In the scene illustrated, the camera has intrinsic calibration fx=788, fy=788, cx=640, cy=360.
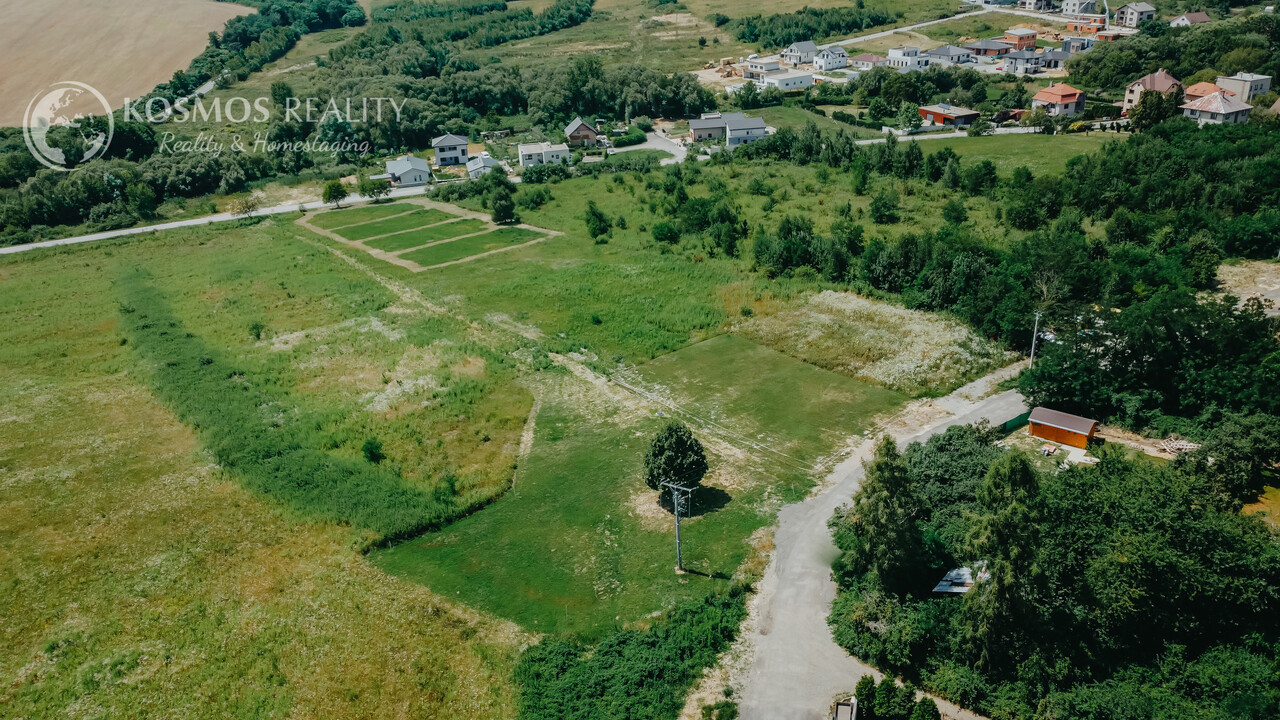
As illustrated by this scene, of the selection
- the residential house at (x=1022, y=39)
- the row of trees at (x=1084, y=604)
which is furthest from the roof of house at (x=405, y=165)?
the residential house at (x=1022, y=39)

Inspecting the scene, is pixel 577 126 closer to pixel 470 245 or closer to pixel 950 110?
pixel 470 245

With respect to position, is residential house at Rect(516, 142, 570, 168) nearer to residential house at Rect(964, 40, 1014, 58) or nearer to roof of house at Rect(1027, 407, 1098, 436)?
roof of house at Rect(1027, 407, 1098, 436)

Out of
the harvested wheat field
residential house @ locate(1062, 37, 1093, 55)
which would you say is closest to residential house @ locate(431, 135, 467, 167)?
the harvested wheat field

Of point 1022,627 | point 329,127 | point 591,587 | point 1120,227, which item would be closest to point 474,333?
point 591,587

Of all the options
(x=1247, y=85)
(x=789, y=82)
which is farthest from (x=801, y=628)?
(x=789, y=82)

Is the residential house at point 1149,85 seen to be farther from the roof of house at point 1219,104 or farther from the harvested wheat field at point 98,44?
the harvested wheat field at point 98,44
